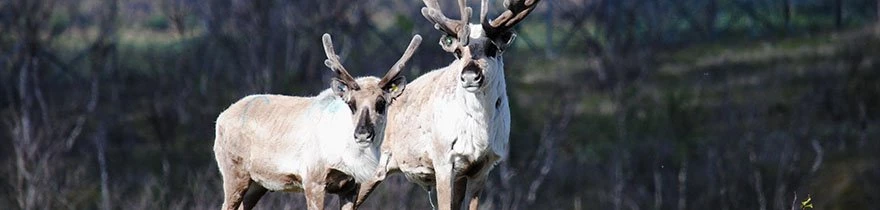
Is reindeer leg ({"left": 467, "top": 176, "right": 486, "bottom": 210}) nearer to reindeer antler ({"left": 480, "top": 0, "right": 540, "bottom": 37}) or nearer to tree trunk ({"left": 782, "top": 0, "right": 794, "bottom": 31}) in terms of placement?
reindeer antler ({"left": 480, "top": 0, "right": 540, "bottom": 37})

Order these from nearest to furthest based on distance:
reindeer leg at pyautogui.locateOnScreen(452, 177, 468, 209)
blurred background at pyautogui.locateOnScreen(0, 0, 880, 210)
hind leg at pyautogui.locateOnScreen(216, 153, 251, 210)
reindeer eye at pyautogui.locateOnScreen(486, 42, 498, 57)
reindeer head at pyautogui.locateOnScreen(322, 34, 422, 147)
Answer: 1. reindeer head at pyautogui.locateOnScreen(322, 34, 422, 147)
2. reindeer eye at pyautogui.locateOnScreen(486, 42, 498, 57)
3. reindeer leg at pyautogui.locateOnScreen(452, 177, 468, 209)
4. hind leg at pyautogui.locateOnScreen(216, 153, 251, 210)
5. blurred background at pyautogui.locateOnScreen(0, 0, 880, 210)

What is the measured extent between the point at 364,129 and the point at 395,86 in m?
0.66

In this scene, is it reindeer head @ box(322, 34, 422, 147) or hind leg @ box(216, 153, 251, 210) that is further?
hind leg @ box(216, 153, 251, 210)

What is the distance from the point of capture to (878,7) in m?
53.5

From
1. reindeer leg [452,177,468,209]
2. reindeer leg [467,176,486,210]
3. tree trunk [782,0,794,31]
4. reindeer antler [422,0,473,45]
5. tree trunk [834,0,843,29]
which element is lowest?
tree trunk [782,0,794,31]

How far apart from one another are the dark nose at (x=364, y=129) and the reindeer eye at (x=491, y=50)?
3.42ft

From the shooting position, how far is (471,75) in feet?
42.1

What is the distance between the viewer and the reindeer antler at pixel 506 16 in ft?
43.4

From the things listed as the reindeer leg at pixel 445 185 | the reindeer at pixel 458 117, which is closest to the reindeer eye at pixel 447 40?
the reindeer at pixel 458 117

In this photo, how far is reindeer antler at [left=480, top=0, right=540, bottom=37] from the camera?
1323 cm

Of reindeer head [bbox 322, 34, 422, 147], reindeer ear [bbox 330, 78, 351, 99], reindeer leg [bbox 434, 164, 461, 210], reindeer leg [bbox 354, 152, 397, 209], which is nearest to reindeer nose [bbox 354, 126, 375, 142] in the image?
reindeer head [bbox 322, 34, 422, 147]

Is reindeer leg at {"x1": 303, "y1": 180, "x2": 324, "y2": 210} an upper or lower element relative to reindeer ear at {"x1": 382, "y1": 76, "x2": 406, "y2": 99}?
lower

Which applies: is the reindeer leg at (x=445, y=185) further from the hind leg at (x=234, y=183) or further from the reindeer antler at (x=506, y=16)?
the hind leg at (x=234, y=183)

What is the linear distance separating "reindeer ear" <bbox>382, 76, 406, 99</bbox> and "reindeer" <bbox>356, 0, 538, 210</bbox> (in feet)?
1.41
